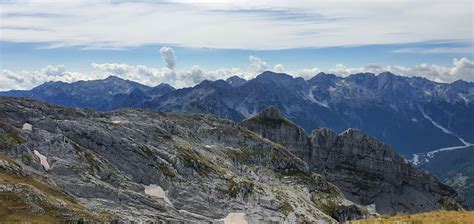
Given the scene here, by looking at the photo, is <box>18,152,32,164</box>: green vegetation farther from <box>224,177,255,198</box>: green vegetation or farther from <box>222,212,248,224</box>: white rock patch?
<box>224,177,255,198</box>: green vegetation

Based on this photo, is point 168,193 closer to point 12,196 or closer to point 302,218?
point 302,218

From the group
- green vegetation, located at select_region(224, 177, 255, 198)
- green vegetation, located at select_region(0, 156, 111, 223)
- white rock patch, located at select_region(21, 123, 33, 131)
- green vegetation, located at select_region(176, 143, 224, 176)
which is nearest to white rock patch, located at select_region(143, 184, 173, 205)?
green vegetation, located at select_region(176, 143, 224, 176)

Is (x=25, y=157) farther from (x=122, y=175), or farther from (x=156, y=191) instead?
(x=156, y=191)

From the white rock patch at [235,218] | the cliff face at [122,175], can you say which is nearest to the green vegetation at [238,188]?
the cliff face at [122,175]

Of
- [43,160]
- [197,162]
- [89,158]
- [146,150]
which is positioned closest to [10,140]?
[43,160]

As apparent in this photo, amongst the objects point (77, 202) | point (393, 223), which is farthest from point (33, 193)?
point (393, 223)

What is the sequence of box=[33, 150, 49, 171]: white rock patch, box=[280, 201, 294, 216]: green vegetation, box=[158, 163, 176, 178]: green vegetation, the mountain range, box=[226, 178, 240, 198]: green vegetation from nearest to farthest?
the mountain range
box=[33, 150, 49, 171]: white rock patch
box=[158, 163, 176, 178]: green vegetation
box=[226, 178, 240, 198]: green vegetation
box=[280, 201, 294, 216]: green vegetation

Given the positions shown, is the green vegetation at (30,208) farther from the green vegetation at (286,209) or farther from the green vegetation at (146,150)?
the green vegetation at (286,209)
